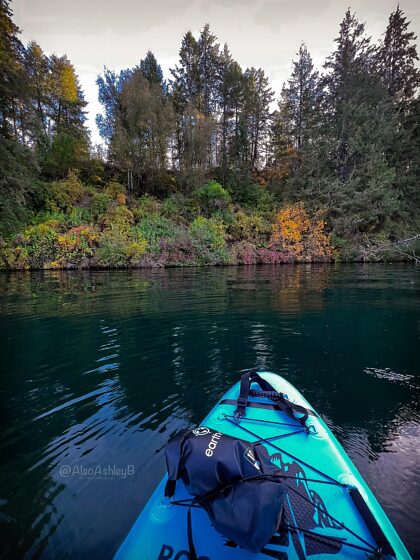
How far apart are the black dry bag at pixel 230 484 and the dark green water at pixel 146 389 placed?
0.99m

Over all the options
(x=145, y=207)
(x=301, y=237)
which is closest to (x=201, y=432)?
(x=145, y=207)

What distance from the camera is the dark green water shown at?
7.32 ft

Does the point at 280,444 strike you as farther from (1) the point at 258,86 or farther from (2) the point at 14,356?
(1) the point at 258,86

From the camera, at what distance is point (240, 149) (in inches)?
1176

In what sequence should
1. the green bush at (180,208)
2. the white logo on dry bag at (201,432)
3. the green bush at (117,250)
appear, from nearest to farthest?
1. the white logo on dry bag at (201,432)
2. the green bush at (117,250)
3. the green bush at (180,208)

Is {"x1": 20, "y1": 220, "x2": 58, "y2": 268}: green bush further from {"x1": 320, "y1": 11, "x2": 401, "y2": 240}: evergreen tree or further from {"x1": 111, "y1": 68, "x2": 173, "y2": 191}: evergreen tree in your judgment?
{"x1": 320, "y1": 11, "x2": 401, "y2": 240}: evergreen tree

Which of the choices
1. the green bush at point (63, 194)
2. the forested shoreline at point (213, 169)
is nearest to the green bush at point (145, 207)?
the forested shoreline at point (213, 169)

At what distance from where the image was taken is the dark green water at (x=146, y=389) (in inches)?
87.9

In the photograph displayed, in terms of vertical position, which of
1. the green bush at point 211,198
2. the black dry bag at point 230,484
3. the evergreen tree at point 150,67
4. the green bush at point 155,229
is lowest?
the black dry bag at point 230,484

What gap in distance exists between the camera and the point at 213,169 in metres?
29.0

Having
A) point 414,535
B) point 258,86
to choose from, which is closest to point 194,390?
point 414,535

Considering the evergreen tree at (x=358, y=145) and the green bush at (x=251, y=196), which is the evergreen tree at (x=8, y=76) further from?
the evergreen tree at (x=358, y=145)

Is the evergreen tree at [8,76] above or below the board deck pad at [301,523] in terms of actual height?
above

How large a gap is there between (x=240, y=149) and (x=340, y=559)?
3219cm
